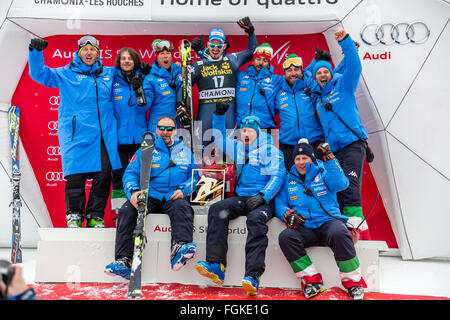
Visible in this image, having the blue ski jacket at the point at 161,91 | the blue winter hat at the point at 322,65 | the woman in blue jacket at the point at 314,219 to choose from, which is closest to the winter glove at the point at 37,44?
the blue ski jacket at the point at 161,91

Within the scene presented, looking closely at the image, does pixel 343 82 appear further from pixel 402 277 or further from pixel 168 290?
pixel 168 290

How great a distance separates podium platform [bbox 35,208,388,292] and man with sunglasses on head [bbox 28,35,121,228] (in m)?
0.21

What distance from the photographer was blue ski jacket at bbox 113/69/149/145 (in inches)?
155

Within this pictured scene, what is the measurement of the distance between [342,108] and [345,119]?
0.11 metres

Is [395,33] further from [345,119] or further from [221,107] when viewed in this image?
[221,107]

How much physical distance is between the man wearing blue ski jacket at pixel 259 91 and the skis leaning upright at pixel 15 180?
2567mm

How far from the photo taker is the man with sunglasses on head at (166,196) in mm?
3019

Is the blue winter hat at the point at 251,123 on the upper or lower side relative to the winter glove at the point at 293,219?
upper

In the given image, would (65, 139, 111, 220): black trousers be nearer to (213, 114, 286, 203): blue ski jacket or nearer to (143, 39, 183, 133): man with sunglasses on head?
(143, 39, 183, 133): man with sunglasses on head

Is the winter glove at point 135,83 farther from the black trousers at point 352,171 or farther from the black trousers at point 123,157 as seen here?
the black trousers at point 352,171

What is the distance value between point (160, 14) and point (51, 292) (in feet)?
9.91

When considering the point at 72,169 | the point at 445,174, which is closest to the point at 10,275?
the point at 72,169

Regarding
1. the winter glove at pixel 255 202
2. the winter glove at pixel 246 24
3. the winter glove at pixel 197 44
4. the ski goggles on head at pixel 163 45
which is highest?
the winter glove at pixel 246 24

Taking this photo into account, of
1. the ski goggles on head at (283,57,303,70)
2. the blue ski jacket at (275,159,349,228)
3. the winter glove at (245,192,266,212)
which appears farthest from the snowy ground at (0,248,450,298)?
the ski goggles on head at (283,57,303,70)
